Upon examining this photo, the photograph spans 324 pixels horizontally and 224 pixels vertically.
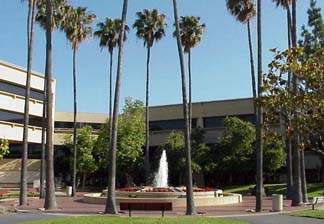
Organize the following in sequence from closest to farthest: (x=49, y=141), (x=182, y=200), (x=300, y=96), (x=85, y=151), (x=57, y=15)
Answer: (x=300, y=96) < (x=49, y=141) < (x=182, y=200) < (x=57, y=15) < (x=85, y=151)

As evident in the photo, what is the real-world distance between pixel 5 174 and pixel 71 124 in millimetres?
17272

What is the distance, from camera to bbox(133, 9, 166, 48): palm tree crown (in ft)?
202

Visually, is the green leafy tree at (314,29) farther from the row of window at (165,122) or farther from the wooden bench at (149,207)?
the wooden bench at (149,207)

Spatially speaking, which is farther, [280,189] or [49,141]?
[280,189]

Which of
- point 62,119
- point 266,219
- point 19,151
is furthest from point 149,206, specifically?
point 62,119

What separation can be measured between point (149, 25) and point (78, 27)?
8.89m

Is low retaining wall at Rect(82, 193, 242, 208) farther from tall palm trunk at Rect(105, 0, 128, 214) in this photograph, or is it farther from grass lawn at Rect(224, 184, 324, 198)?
grass lawn at Rect(224, 184, 324, 198)

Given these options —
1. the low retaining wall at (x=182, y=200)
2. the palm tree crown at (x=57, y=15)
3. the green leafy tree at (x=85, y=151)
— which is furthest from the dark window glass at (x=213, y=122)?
the low retaining wall at (x=182, y=200)

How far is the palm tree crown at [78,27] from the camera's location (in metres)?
53.8

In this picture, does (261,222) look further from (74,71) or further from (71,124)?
(71,124)

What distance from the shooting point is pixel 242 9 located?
44.9 metres

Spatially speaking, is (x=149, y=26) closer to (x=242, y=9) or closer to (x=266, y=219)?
(x=242, y=9)

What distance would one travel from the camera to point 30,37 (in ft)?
136

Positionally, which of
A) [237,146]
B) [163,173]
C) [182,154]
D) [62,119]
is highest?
[62,119]
